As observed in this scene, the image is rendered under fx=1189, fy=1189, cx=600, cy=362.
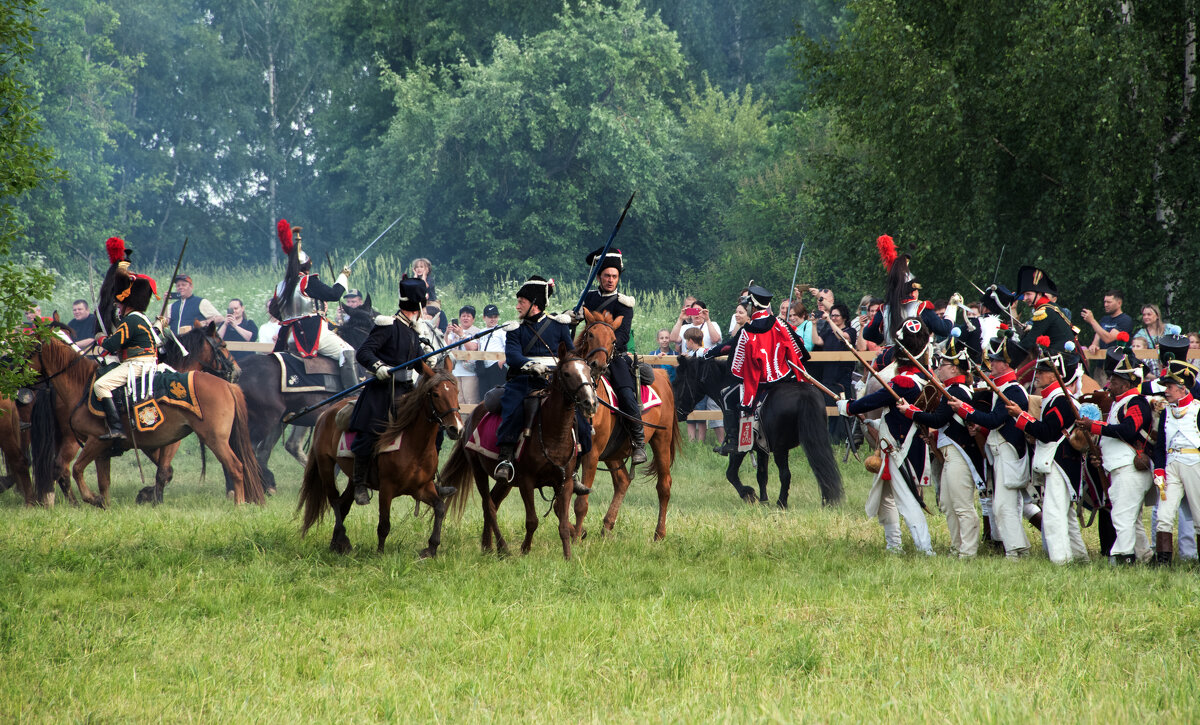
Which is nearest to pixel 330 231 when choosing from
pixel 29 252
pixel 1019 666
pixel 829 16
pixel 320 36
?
pixel 320 36

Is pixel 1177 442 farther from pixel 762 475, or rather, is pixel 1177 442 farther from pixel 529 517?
pixel 762 475

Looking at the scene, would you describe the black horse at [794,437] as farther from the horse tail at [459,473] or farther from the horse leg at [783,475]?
the horse tail at [459,473]

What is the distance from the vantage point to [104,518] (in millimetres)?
12086

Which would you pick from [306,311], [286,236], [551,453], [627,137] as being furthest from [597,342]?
[627,137]

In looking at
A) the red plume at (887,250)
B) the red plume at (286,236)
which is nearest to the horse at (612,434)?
the red plume at (887,250)

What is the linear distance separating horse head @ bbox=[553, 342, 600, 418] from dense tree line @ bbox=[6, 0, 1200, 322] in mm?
4024

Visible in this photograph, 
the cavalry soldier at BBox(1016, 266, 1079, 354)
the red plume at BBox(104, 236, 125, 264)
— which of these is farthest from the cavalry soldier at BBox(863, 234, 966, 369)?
the red plume at BBox(104, 236, 125, 264)

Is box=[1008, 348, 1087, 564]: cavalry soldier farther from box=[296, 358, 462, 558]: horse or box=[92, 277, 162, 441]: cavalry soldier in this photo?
box=[92, 277, 162, 441]: cavalry soldier

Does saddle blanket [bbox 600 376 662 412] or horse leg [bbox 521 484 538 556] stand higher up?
saddle blanket [bbox 600 376 662 412]

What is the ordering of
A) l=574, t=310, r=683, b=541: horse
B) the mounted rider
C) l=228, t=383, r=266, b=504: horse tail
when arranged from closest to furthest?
l=574, t=310, r=683, b=541: horse → the mounted rider → l=228, t=383, r=266, b=504: horse tail

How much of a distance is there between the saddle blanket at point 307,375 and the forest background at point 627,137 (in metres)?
3.94

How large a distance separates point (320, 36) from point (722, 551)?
4009cm

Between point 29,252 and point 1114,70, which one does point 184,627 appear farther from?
point 29,252

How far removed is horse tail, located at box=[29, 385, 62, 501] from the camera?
13938 millimetres
